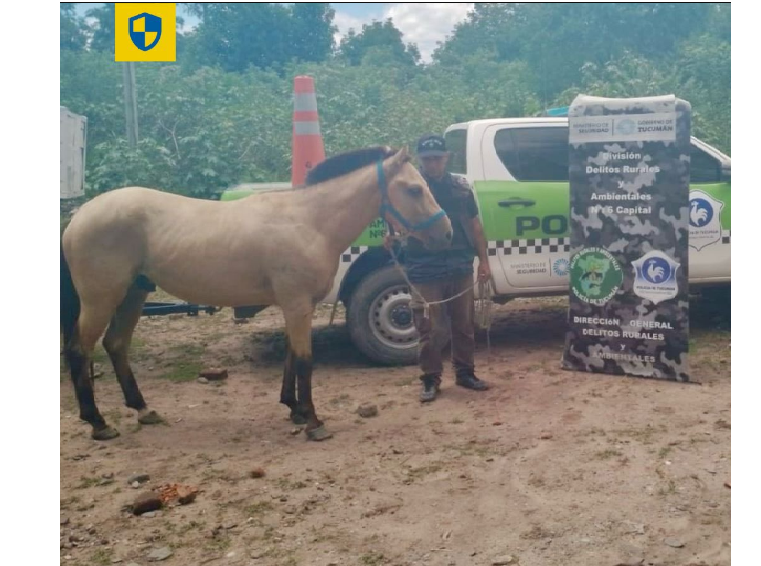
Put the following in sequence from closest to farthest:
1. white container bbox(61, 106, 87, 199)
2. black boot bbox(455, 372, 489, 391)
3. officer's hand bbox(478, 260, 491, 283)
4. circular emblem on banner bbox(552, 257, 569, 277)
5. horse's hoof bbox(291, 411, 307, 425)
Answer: horse's hoof bbox(291, 411, 307, 425), officer's hand bbox(478, 260, 491, 283), white container bbox(61, 106, 87, 199), black boot bbox(455, 372, 489, 391), circular emblem on banner bbox(552, 257, 569, 277)

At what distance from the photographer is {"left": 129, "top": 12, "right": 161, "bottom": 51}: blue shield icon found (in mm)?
4363

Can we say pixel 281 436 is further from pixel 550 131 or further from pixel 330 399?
pixel 550 131

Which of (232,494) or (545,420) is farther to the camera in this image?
(545,420)

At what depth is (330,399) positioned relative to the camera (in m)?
5.83

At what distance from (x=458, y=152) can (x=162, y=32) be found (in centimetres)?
301

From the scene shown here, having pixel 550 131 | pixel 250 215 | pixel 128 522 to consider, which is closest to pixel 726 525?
pixel 128 522

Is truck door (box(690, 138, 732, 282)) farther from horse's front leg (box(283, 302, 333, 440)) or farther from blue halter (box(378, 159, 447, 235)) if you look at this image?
horse's front leg (box(283, 302, 333, 440))

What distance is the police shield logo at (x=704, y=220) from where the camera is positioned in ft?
21.2

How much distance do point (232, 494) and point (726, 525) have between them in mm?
2538

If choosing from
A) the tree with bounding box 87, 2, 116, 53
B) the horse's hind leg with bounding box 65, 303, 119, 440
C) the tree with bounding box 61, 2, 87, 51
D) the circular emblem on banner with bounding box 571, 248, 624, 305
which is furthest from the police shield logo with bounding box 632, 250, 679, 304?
the tree with bounding box 61, 2, 87, 51

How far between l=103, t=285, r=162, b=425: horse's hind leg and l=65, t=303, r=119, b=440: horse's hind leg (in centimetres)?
24

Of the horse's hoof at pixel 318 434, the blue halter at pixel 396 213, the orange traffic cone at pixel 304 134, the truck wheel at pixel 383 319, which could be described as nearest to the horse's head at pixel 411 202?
the blue halter at pixel 396 213

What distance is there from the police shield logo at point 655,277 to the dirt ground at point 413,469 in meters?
0.67

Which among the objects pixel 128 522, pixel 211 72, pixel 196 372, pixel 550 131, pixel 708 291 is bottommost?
pixel 128 522
